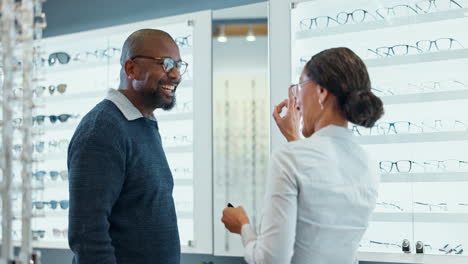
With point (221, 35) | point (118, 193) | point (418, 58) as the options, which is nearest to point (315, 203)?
point (118, 193)

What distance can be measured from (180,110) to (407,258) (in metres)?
1.49

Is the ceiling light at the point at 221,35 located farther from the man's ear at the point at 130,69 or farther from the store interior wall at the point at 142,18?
the man's ear at the point at 130,69

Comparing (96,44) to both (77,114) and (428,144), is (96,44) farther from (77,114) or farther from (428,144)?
(428,144)

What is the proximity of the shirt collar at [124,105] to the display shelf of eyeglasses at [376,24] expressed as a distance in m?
1.17

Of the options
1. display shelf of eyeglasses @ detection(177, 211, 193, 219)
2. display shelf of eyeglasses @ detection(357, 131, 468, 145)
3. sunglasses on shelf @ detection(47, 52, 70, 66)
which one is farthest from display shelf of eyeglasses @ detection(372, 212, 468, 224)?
sunglasses on shelf @ detection(47, 52, 70, 66)

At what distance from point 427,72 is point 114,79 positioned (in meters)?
1.90

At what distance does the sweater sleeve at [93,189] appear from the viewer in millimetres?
1813

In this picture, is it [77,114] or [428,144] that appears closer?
[428,144]

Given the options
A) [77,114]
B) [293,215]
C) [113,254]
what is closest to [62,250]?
[77,114]

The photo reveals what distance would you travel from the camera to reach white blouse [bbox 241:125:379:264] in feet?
4.80

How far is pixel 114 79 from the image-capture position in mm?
3578

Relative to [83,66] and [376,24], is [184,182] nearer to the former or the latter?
[83,66]

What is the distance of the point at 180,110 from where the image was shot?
330cm

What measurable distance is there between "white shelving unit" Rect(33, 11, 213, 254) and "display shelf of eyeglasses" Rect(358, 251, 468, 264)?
880mm
